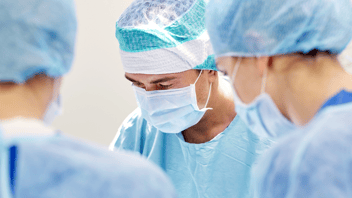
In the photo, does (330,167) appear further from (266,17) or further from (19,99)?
(19,99)

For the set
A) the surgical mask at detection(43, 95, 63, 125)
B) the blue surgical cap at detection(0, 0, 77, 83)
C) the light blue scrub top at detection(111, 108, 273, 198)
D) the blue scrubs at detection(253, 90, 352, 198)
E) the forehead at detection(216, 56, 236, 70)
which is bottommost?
the light blue scrub top at detection(111, 108, 273, 198)

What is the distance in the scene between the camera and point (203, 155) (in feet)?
4.72

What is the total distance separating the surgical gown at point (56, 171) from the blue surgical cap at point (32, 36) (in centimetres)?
13

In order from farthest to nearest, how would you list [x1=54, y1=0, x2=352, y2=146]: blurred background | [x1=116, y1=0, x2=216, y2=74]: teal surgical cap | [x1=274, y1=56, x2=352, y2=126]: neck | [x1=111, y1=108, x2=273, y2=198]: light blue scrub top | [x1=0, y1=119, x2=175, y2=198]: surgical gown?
[x1=54, y1=0, x2=352, y2=146]: blurred background < [x1=111, y1=108, x2=273, y2=198]: light blue scrub top < [x1=116, y1=0, x2=216, y2=74]: teal surgical cap < [x1=274, y1=56, x2=352, y2=126]: neck < [x1=0, y1=119, x2=175, y2=198]: surgical gown

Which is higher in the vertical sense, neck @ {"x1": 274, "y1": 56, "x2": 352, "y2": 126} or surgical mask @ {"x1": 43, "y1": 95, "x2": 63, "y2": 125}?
neck @ {"x1": 274, "y1": 56, "x2": 352, "y2": 126}

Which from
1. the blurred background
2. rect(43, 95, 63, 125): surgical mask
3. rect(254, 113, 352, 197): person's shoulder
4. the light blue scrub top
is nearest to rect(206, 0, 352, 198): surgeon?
rect(254, 113, 352, 197): person's shoulder

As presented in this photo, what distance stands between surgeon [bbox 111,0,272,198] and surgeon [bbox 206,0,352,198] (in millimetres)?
329

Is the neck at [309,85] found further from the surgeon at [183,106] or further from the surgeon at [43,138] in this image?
the surgeon at [183,106]

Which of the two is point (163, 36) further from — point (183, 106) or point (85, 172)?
point (85, 172)

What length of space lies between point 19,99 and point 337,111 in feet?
2.20

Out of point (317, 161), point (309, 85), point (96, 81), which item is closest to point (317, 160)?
point (317, 161)

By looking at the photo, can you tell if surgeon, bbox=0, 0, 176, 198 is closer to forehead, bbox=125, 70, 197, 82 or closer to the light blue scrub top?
forehead, bbox=125, 70, 197, 82

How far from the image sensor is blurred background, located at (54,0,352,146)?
2.05 m

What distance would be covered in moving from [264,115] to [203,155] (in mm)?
591
